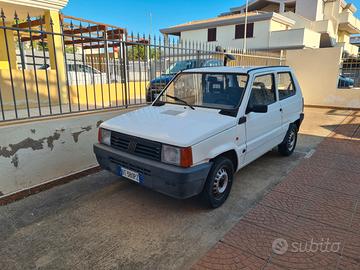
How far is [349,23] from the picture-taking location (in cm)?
3141

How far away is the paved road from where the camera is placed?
2.47 m

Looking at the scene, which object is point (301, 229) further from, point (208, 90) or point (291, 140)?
point (291, 140)

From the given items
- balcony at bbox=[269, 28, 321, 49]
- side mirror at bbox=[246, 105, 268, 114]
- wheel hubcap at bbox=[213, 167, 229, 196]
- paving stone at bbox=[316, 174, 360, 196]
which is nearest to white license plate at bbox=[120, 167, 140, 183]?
wheel hubcap at bbox=[213, 167, 229, 196]

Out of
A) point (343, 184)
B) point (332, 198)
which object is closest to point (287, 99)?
point (343, 184)


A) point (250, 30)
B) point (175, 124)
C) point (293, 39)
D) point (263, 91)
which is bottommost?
point (175, 124)

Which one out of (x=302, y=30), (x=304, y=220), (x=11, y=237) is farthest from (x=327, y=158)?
(x=302, y=30)

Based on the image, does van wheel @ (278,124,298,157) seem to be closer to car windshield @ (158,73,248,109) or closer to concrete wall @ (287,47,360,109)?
car windshield @ (158,73,248,109)

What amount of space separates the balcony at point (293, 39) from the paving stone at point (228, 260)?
75.6 feet

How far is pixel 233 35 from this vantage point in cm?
2642

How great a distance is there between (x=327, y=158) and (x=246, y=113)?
2.71m

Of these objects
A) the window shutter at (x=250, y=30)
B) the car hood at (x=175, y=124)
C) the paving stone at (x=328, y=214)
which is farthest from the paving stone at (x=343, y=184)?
the window shutter at (x=250, y=30)

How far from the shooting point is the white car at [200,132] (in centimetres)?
282

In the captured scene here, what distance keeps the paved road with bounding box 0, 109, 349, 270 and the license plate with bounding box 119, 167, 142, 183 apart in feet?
1.53

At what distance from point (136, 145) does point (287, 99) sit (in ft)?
10.3
